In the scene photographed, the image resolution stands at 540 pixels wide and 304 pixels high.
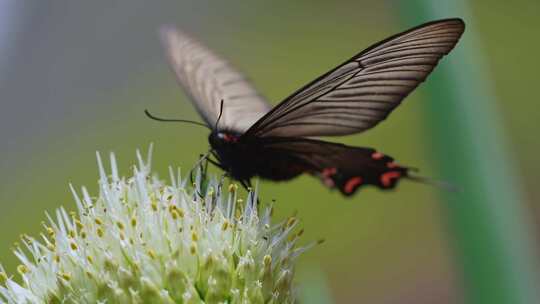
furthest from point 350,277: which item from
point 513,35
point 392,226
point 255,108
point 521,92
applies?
point 255,108

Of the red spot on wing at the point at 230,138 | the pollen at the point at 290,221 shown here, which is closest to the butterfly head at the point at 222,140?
the red spot on wing at the point at 230,138

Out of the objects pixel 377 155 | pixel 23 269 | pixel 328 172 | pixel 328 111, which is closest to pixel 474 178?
pixel 377 155

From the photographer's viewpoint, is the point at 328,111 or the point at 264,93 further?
the point at 264,93

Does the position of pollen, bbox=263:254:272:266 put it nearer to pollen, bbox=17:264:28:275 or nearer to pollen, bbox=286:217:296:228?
pollen, bbox=286:217:296:228

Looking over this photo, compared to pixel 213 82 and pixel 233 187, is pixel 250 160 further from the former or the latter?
pixel 213 82

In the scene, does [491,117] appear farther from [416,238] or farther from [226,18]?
[226,18]

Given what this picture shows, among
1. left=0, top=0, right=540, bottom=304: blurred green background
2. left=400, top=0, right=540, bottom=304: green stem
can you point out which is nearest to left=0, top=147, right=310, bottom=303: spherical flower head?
left=400, top=0, right=540, bottom=304: green stem

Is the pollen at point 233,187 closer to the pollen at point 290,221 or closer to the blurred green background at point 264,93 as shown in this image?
the pollen at point 290,221
